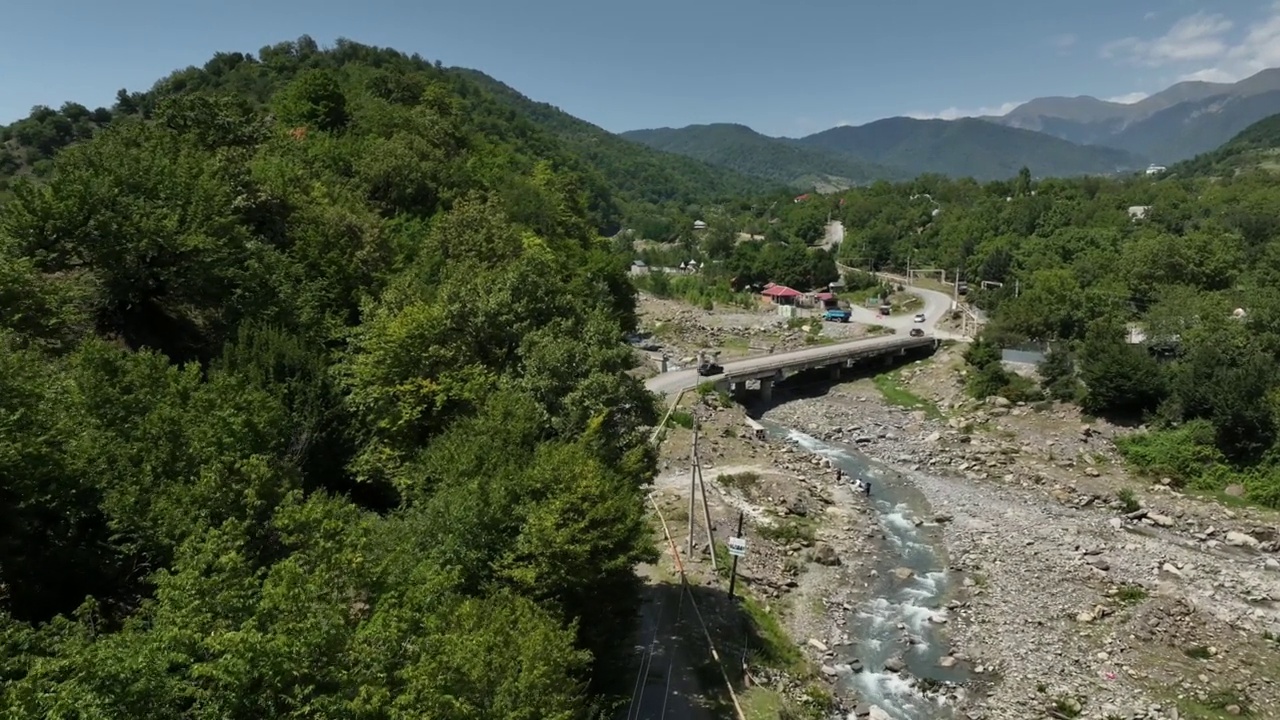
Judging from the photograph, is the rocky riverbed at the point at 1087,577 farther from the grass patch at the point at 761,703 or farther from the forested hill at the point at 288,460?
the forested hill at the point at 288,460

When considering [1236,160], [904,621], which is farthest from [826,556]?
[1236,160]

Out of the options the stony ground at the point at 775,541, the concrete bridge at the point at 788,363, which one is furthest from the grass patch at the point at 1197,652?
the concrete bridge at the point at 788,363

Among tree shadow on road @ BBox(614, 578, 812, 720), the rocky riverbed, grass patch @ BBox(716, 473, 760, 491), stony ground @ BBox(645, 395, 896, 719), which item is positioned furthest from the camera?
grass patch @ BBox(716, 473, 760, 491)

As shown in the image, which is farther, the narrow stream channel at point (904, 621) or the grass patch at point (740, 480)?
the grass patch at point (740, 480)

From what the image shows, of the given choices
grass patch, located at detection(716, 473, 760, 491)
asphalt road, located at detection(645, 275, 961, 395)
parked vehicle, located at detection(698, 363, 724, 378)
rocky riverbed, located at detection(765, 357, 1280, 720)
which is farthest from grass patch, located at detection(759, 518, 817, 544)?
parked vehicle, located at detection(698, 363, 724, 378)

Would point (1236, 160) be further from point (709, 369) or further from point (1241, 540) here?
point (1241, 540)

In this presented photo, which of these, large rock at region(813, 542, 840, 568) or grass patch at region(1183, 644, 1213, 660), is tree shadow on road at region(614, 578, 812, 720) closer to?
large rock at region(813, 542, 840, 568)

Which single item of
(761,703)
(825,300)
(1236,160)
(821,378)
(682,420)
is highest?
(1236,160)
